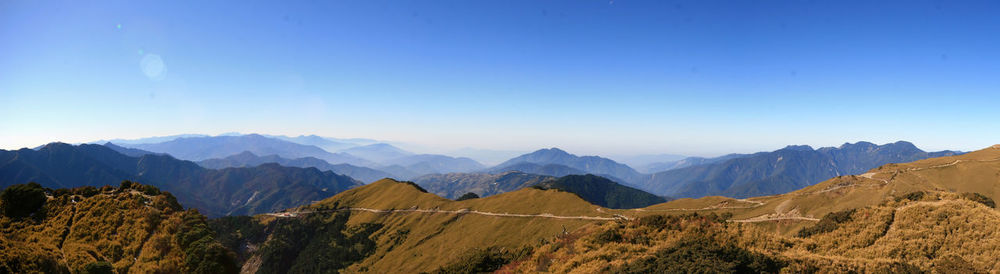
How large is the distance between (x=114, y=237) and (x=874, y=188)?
605 feet

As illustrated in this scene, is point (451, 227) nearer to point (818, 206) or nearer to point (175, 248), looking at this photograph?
point (175, 248)

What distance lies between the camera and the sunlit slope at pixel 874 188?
113 m

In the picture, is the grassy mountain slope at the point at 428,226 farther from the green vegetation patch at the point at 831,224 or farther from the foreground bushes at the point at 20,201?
the foreground bushes at the point at 20,201

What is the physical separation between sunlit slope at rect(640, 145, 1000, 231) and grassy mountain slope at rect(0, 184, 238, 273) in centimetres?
11267

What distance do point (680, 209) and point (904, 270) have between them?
12983 centimetres

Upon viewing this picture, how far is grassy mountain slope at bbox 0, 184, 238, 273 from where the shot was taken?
779 inches

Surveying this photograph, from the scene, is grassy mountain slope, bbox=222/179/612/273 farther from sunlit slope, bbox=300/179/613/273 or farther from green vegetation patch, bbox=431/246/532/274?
green vegetation patch, bbox=431/246/532/274

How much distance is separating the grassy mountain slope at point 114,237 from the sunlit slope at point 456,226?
7671cm

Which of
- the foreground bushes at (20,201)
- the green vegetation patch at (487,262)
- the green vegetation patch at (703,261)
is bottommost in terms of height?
the green vegetation patch at (487,262)

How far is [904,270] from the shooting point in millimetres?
22078

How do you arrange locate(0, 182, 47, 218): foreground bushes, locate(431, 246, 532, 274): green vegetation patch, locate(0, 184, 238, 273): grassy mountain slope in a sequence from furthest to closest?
locate(431, 246, 532, 274): green vegetation patch → locate(0, 182, 47, 218): foreground bushes → locate(0, 184, 238, 273): grassy mountain slope

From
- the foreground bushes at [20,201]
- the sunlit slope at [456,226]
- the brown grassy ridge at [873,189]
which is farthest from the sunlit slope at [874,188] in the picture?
the foreground bushes at [20,201]

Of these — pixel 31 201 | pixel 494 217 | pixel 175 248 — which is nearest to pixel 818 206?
pixel 494 217

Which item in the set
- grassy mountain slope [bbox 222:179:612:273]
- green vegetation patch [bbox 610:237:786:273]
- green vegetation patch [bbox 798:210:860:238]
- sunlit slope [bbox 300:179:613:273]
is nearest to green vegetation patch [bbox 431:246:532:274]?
green vegetation patch [bbox 610:237:786:273]
